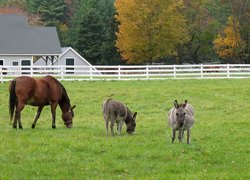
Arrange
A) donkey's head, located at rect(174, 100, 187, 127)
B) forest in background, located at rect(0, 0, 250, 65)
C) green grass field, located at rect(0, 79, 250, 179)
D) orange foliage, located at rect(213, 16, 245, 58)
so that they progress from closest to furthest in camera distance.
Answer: green grass field, located at rect(0, 79, 250, 179) → donkey's head, located at rect(174, 100, 187, 127) → forest in background, located at rect(0, 0, 250, 65) → orange foliage, located at rect(213, 16, 245, 58)

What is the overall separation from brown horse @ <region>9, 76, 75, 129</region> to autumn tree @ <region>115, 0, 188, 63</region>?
1628 inches

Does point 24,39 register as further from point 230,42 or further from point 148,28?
point 230,42

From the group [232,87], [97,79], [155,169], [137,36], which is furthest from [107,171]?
[137,36]

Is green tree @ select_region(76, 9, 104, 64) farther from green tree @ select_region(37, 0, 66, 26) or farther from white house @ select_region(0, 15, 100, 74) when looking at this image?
green tree @ select_region(37, 0, 66, 26)

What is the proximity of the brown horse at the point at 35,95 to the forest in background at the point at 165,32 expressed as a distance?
41.5 metres

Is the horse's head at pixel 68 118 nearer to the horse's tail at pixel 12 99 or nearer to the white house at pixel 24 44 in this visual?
the horse's tail at pixel 12 99

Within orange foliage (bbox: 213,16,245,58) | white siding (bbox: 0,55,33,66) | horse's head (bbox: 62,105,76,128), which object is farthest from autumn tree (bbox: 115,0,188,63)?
horse's head (bbox: 62,105,76,128)

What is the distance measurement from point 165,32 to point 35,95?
142 feet

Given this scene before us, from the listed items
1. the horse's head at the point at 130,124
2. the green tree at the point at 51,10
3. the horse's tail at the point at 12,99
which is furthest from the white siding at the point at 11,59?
the horse's head at the point at 130,124

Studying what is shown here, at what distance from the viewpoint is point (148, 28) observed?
5894cm

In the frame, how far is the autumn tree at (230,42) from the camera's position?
6197 cm

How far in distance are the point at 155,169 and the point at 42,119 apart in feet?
40.0

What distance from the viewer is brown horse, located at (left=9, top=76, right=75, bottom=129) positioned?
16.2m

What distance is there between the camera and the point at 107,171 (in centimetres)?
1011
